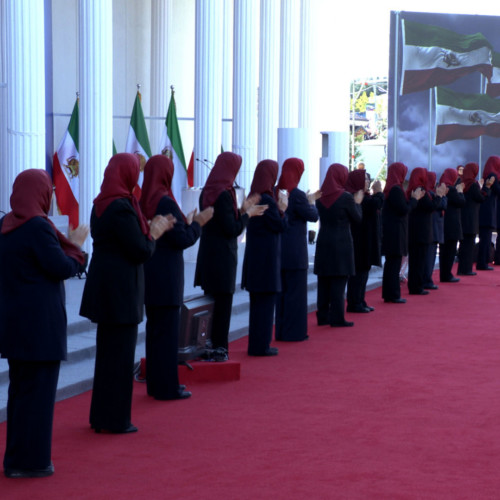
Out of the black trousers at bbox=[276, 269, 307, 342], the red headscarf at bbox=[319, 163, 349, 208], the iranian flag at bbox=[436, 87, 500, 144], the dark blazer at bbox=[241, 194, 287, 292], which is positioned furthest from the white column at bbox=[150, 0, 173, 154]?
the dark blazer at bbox=[241, 194, 287, 292]

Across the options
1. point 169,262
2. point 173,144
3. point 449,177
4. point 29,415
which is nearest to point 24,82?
point 169,262

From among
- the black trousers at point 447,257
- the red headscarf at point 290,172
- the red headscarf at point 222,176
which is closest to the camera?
the red headscarf at point 222,176

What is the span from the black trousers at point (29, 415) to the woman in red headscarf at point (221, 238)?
Result: 278cm

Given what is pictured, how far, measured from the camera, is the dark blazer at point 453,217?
47.2 feet

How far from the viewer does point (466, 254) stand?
15.7m

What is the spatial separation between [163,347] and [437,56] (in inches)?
602

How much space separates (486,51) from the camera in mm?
21125

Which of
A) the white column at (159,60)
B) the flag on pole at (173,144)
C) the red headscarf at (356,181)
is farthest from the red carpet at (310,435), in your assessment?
the white column at (159,60)

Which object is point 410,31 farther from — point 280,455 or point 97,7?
point 280,455

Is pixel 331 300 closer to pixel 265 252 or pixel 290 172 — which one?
pixel 290 172

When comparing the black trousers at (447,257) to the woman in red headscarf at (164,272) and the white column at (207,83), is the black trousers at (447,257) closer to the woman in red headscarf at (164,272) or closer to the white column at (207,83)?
the white column at (207,83)

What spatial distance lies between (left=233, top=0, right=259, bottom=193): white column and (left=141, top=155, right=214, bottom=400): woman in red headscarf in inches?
331

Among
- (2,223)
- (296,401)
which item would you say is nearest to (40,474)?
(2,223)

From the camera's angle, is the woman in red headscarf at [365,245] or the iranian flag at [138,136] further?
the iranian flag at [138,136]
